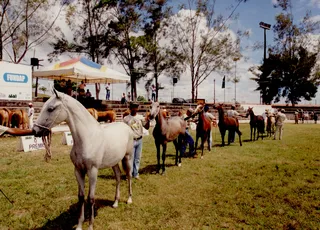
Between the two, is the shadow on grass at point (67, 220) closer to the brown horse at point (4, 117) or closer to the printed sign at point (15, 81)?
the brown horse at point (4, 117)

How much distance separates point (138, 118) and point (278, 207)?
4223 millimetres

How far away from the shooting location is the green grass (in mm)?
5227

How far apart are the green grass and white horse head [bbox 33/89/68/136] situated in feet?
6.90

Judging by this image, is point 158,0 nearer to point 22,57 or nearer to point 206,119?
point 22,57

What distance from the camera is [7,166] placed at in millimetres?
9422

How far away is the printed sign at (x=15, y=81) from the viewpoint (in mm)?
17531

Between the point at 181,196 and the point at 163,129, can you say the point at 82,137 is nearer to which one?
the point at 181,196

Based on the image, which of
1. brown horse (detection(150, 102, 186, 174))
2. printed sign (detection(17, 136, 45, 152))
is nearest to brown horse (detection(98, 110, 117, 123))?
printed sign (detection(17, 136, 45, 152))

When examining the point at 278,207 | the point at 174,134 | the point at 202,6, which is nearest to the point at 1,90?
the point at 174,134

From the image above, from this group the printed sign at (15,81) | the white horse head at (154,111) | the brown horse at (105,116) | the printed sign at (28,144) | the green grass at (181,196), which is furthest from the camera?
the brown horse at (105,116)

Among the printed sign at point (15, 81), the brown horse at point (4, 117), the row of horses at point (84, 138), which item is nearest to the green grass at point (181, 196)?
the row of horses at point (84, 138)

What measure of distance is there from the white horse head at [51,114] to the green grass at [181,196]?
210 centimetres

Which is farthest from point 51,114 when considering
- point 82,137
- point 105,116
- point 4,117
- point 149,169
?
point 105,116

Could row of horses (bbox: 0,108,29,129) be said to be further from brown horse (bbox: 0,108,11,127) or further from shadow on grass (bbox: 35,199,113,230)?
shadow on grass (bbox: 35,199,113,230)
